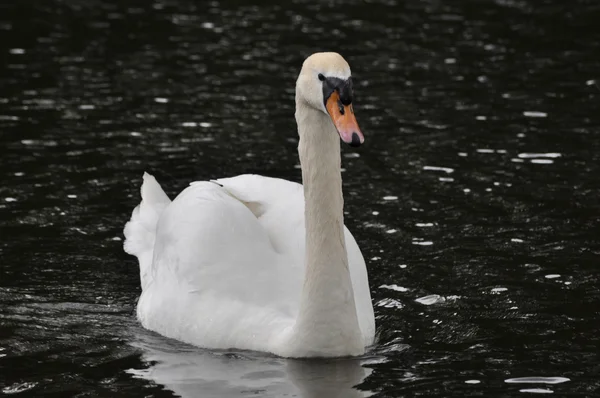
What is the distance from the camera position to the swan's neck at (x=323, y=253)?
8.37 m

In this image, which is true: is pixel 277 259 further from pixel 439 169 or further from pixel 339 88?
pixel 439 169

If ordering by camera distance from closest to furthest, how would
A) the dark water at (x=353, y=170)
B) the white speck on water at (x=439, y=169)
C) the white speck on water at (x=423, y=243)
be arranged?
the dark water at (x=353, y=170)
the white speck on water at (x=423, y=243)
the white speck on water at (x=439, y=169)

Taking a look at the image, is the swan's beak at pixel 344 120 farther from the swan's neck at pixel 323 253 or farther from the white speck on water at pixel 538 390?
the white speck on water at pixel 538 390

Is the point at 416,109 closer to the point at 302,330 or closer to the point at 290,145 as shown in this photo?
the point at 290,145

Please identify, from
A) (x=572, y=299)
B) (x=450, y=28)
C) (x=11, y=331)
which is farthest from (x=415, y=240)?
(x=450, y=28)

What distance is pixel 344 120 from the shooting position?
25.8ft

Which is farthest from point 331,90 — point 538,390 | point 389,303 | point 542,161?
point 542,161

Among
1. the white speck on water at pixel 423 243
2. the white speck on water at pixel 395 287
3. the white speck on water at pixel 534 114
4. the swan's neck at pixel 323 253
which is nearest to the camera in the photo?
the swan's neck at pixel 323 253

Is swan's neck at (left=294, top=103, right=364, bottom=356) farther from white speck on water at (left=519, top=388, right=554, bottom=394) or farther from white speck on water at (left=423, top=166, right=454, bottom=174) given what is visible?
white speck on water at (left=423, top=166, right=454, bottom=174)

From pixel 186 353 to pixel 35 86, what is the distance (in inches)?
333

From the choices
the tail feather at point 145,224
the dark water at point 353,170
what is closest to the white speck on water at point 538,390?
the dark water at point 353,170

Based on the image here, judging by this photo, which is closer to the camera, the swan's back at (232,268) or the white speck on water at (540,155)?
the swan's back at (232,268)

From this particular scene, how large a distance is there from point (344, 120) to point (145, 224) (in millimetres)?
3683

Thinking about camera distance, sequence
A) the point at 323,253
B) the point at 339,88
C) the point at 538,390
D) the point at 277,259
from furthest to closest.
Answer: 1. the point at 277,259
2. the point at 323,253
3. the point at 538,390
4. the point at 339,88
